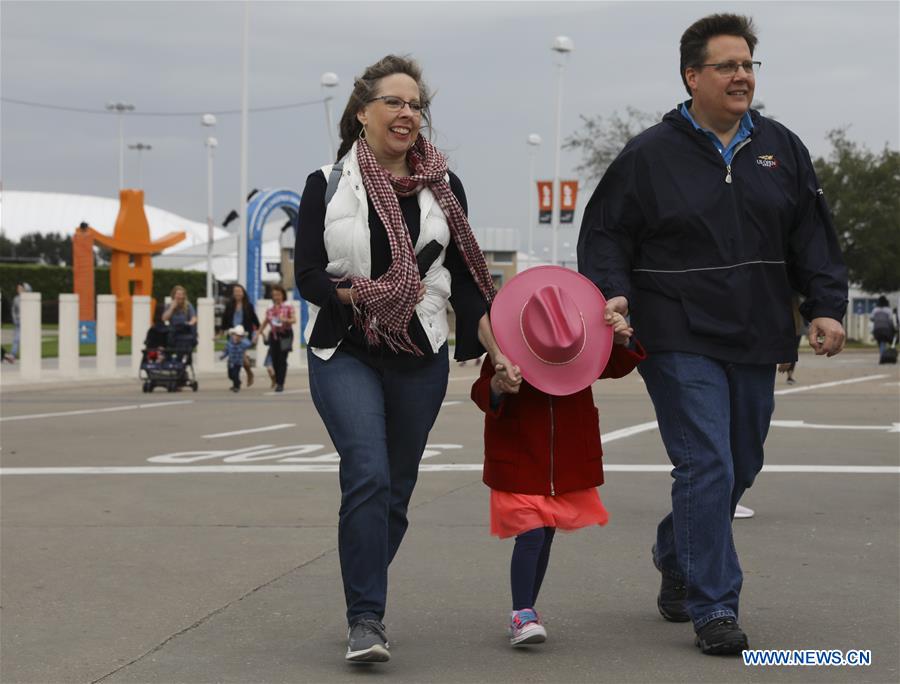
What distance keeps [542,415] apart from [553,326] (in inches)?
12.5

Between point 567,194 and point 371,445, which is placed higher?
point 567,194

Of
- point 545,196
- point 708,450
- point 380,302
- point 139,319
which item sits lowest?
point 139,319

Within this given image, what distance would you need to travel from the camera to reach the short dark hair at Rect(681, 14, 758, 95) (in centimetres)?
538

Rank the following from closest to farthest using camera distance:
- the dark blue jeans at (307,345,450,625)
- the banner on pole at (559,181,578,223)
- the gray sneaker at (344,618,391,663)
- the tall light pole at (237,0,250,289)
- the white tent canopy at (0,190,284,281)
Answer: the gray sneaker at (344,618,391,663), the dark blue jeans at (307,345,450,625), the tall light pole at (237,0,250,289), the banner on pole at (559,181,578,223), the white tent canopy at (0,190,284,281)

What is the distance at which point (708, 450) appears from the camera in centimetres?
517

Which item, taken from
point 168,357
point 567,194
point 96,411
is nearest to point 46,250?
point 567,194

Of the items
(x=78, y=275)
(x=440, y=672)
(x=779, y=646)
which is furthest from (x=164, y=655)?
(x=78, y=275)

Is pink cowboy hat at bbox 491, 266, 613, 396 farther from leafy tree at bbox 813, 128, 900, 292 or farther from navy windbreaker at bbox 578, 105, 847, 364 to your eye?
leafy tree at bbox 813, 128, 900, 292

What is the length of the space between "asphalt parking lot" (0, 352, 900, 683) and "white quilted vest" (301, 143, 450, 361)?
113cm

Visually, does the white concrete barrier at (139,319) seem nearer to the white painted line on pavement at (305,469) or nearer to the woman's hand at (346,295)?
the white painted line on pavement at (305,469)

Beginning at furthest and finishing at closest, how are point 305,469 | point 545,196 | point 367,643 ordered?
point 545,196
point 305,469
point 367,643

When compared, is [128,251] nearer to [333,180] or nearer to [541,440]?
[333,180]

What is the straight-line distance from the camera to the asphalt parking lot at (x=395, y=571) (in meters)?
4.96

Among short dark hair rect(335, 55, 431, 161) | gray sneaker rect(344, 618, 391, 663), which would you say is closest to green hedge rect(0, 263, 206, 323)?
short dark hair rect(335, 55, 431, 161)
